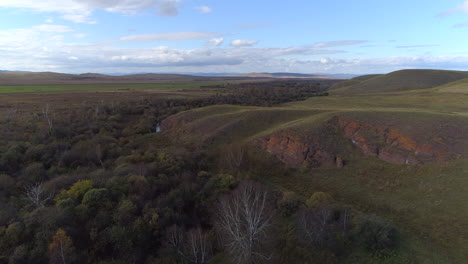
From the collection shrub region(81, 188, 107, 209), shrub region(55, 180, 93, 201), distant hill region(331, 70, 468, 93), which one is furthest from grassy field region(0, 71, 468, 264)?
distant hill region(331, 70, 468, 93)

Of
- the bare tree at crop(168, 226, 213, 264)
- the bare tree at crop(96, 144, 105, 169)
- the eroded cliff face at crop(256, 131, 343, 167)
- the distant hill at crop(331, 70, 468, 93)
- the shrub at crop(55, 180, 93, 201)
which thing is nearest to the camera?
the bare tree at crop(168, 226, 213, 264)

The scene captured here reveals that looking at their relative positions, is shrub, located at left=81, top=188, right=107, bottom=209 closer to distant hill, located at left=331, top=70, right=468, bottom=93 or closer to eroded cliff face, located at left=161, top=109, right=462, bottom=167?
eroded cliff face, located at left=161, top=109, right=462, bottom=167

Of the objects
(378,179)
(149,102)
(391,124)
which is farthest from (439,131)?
(149,102)

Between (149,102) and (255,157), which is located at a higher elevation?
(149,102)

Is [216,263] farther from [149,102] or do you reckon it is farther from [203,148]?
[149,102]

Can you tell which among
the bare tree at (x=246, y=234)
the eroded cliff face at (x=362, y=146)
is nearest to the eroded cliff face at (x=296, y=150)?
the eroded cliff face at (x=362, y=146)
